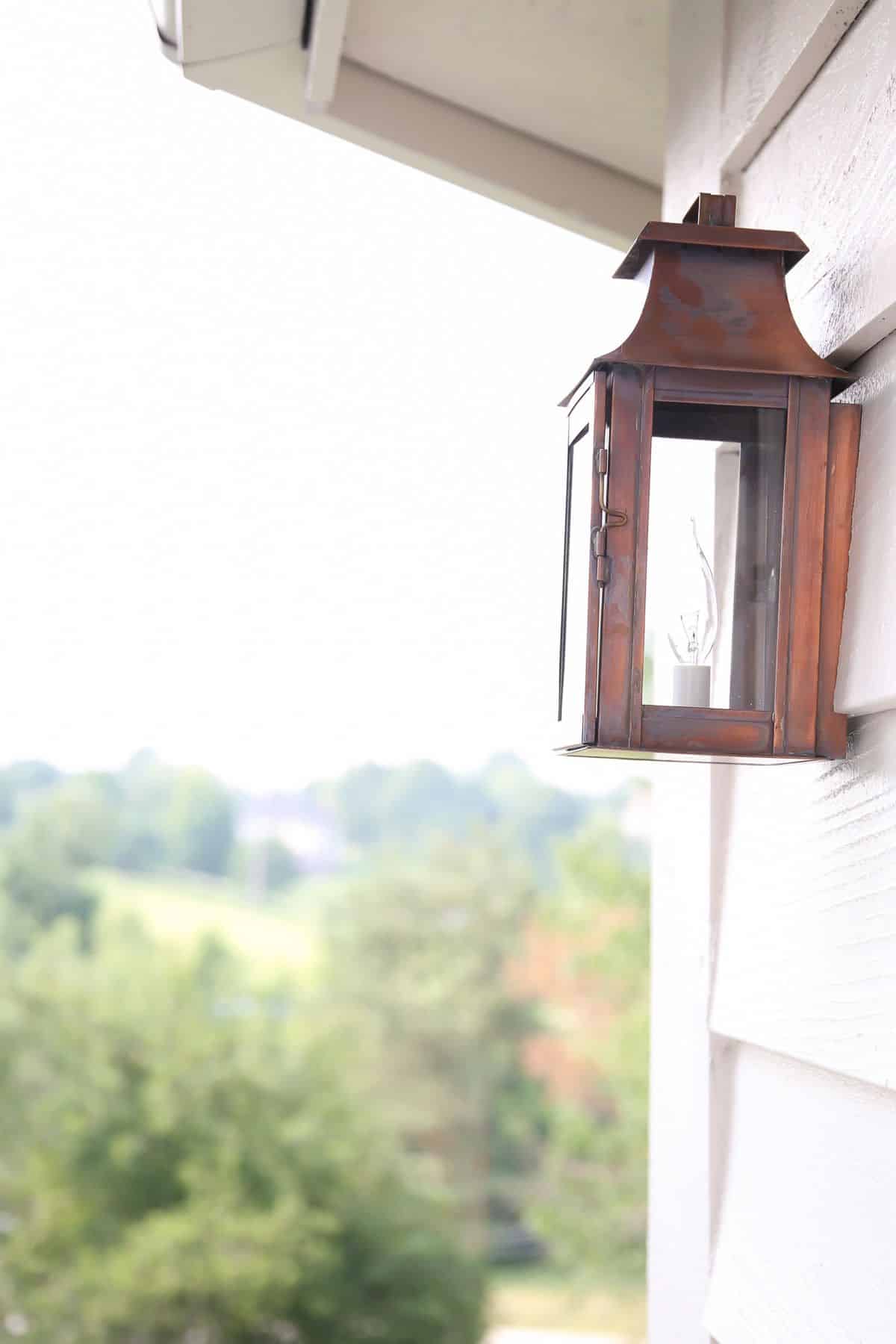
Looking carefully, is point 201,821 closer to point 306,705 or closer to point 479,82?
point 306,705

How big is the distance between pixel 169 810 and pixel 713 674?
8028 mm

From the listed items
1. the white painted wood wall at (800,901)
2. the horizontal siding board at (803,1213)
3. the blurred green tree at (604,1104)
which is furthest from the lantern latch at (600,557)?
the blurred green tree at (604,1104)

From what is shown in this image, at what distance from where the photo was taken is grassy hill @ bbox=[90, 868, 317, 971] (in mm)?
7598

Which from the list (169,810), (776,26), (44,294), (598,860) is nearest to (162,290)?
(44,294)

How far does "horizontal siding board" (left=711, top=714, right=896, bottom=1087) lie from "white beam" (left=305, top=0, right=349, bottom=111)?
0.62 m

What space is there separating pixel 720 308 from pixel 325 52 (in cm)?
57

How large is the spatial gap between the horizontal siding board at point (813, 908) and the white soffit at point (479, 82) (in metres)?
0.66

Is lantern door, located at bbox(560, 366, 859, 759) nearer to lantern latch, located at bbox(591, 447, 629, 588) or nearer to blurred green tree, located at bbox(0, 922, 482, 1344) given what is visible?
lantern latch, located at bbox(591, 447, 629, 588)

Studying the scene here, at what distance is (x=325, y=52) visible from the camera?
40.5 inches

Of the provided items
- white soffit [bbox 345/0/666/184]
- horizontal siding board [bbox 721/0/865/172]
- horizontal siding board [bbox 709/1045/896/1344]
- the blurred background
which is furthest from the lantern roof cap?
the blurred background

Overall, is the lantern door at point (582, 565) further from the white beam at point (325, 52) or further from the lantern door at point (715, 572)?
the white beam at point (325, 52)

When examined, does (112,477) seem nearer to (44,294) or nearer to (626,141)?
(44,294)

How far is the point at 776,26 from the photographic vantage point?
714 millimetres

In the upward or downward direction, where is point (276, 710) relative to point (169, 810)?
upward
